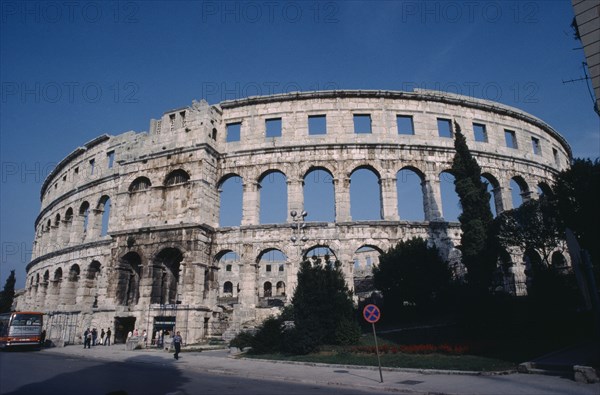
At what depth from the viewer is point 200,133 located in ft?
84.4

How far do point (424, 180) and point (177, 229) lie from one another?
17.0 metres

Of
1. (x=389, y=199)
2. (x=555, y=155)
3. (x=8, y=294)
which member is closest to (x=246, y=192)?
(x=389, y=199)

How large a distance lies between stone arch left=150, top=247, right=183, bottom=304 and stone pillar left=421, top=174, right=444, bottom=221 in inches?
658

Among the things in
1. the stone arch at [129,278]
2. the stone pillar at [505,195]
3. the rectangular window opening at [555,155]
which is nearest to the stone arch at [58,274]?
the stone arch at [129,278]

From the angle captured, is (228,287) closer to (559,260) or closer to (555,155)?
(559,260)

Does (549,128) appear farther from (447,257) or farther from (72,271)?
(72,271)

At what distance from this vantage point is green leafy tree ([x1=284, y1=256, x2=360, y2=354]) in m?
15.6

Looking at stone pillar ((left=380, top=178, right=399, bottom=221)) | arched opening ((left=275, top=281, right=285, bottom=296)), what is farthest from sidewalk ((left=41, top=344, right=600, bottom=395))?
arched opening ((left=275, top=281, right=285, bottom=296))

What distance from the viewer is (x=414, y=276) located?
20.2 meters

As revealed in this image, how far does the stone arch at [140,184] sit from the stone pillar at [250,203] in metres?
7.20

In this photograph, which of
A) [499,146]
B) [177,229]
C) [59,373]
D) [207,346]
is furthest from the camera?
[499,146]

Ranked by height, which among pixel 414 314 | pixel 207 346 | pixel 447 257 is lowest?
pixel 207 346

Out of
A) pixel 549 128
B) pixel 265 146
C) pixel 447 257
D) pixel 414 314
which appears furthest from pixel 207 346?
pixel 549 128

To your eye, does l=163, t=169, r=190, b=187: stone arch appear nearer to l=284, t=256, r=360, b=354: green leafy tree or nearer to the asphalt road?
l=284, t=256, r=360, b=354: green leafy tree
